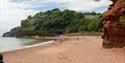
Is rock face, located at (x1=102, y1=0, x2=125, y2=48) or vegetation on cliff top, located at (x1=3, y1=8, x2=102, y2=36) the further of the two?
vegetation on cliff top, located at (x1=3, y1=8, x2=102, y2=36)

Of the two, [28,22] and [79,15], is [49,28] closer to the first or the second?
[79,15]

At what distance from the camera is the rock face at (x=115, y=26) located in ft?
87.4

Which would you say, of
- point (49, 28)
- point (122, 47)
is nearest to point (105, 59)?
point (122, 47)

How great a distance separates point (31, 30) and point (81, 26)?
33.7 metres

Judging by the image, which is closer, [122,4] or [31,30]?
[122,4]

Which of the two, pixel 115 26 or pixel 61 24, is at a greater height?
pixel 115 26

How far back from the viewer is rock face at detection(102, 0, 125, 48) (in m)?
26.6

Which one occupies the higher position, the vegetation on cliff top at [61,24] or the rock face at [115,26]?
the rock face at [115,26]

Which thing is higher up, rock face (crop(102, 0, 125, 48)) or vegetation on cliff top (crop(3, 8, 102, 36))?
rock face (crop(102, 0, 125, 48))

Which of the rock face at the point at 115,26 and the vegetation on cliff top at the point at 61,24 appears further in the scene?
the vegetation on cliff top at the point at 61,24

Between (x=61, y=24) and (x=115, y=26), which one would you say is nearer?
(x=115, y=26)

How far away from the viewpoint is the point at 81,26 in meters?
127

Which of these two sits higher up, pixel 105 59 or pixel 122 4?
pixel 122 4

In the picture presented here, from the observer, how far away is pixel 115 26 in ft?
90.0
